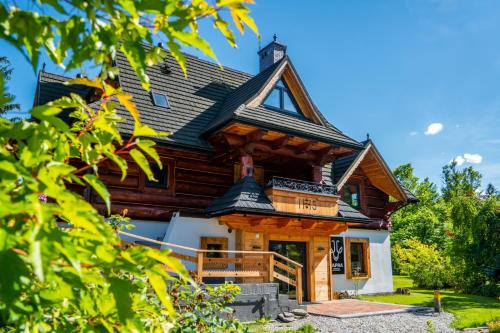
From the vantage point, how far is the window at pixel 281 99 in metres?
15.9

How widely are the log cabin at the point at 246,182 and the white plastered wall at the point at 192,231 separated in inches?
1.3

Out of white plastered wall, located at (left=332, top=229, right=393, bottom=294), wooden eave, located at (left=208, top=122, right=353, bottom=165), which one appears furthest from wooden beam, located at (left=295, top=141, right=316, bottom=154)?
white plastered wall, located at (left=332, top=229, right=393, bottom=294)

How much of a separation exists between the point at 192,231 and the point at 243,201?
1.99 metres

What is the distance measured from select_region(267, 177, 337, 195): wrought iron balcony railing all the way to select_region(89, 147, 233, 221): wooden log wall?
7.17 feet

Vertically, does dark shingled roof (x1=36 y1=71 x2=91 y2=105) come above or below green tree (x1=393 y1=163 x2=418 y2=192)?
below

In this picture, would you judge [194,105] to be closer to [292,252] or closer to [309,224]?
[309,224]

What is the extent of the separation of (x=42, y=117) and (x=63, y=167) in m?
0.19

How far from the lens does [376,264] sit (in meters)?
19.0

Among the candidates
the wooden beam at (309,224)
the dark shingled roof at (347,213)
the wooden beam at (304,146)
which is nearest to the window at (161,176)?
the wooden beam at (304,146)

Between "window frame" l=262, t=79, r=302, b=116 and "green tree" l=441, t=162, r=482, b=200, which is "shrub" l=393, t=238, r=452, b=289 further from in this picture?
"green tree" l=441, t=162, r=482, b=200

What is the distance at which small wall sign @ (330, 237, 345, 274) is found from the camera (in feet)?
57.3

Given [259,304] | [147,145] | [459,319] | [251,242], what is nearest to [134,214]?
[251,242]

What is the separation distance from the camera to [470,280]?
69.4ft

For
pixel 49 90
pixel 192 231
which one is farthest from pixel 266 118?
pixel 49 90
